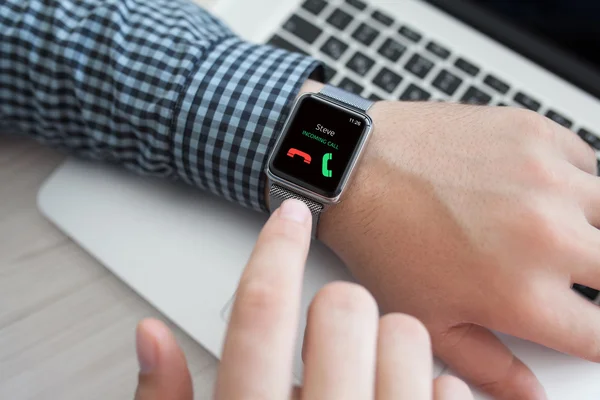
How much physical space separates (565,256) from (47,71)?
596mm

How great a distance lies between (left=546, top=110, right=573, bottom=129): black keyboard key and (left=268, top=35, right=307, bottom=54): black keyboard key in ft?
1.04

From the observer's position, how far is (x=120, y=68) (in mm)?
624

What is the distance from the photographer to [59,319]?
0.59 m

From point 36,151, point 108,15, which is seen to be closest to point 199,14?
point 108,15

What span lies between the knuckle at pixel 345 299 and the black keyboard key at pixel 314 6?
46 centimetres

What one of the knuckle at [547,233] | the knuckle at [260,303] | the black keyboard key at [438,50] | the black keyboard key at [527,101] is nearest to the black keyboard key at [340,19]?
the black keyboard key at [438,50]

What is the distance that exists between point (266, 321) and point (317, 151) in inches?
9.8

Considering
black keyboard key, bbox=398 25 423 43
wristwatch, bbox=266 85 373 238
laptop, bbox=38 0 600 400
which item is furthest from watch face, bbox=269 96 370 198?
black keyboard key, bbox=398 25 423 43

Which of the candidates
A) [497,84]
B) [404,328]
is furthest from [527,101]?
[404,328]

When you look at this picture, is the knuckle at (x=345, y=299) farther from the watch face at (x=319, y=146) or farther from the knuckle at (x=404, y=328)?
the watch face at (x=319, y=146)

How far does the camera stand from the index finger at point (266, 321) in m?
0.33

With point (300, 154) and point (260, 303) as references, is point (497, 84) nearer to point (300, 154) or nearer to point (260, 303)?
point (300, 154)

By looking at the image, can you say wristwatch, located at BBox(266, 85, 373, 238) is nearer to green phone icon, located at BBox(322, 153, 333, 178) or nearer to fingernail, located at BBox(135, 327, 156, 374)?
green phone icon, located at BBox(322, 153, 333, 178)

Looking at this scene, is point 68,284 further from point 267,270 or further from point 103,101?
point 267,270
